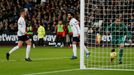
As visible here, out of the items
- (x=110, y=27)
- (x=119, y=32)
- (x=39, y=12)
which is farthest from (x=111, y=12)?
(x=39, y=12)

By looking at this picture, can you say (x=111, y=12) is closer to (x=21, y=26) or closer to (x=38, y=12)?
(x=21, y=26)

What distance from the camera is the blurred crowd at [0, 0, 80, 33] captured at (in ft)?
130

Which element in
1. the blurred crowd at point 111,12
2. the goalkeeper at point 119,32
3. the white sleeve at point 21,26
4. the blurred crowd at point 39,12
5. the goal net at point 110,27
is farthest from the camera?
the blurred crowd at point 39,12

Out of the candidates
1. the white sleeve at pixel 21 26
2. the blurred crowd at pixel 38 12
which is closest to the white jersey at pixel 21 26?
the white sleeve at pixel 21 26

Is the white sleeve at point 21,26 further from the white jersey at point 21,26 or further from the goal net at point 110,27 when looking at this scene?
the goal net at point 110,27

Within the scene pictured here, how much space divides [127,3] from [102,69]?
280 inches

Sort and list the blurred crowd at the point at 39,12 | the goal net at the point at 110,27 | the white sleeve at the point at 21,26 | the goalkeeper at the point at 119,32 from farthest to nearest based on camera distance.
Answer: the blurred crowd at the point at 39,12 → the white sleeve at the point at 21,26 → the goalkeeper at the point at 119,32 → the goal net at the point at 110,27

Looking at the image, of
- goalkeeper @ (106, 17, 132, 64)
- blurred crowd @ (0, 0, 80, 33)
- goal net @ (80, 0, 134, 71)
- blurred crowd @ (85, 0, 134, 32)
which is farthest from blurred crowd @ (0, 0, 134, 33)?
goalkeeper @ (106, 17, 132, 64)

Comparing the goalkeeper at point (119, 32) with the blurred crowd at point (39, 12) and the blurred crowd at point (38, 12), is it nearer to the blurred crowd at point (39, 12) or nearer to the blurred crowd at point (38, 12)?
the blurred crowd at point (39, 12)

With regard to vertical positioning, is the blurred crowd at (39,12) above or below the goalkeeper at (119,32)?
above

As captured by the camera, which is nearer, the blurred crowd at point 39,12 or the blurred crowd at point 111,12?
the blurred crowd at point 111,12

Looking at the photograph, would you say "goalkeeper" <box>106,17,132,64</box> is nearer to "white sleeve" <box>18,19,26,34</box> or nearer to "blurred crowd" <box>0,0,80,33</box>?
"white sleeve" <box>18,19,26,34</box>

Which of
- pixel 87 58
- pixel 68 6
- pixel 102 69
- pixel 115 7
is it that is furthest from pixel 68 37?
pixel 102 69

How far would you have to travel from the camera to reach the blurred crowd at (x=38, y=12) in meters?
39.7
